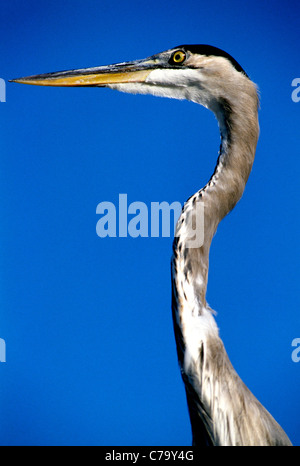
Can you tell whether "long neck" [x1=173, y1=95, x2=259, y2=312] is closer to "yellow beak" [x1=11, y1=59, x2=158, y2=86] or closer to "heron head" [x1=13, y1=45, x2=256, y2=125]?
"heron head" [x1=13, y1=45, x2=256, y2=125]

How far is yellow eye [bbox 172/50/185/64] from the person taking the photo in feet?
4.75

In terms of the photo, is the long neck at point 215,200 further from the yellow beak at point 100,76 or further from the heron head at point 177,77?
the yellow beak at point 100,76

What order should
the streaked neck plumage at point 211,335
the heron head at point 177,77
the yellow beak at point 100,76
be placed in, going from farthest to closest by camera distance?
the yellow beak at point 100,76 → the heron head at point 177,77 → the streaked neck plumage at point 211,335

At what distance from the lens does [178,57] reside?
57.5 inches

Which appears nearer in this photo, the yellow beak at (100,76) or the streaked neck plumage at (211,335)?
the streaked neck plumage at (211,335)

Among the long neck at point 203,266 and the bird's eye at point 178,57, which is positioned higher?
the bird's eye at point 178,57

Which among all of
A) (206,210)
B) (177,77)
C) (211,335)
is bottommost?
(211,335)

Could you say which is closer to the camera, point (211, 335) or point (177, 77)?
point (211, 335)

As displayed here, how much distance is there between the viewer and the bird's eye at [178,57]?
145 centimetres

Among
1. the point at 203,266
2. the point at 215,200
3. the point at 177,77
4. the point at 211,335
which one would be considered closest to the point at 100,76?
the point at 177,77

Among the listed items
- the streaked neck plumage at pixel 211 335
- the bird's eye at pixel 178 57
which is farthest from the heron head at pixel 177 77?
the streaked neck plumage at pixel 211 335

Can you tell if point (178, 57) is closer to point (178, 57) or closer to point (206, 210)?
point (178, 57)

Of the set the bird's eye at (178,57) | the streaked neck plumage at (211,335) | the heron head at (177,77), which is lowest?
the streaked neck plumage at (211,335)
